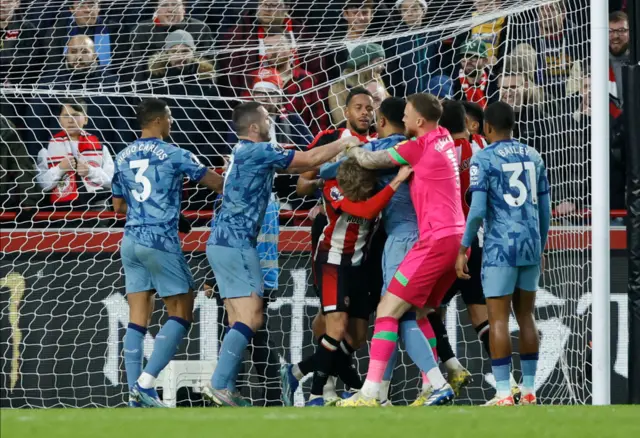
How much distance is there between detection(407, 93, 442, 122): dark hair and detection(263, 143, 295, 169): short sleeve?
2.66 ft

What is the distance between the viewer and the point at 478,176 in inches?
273

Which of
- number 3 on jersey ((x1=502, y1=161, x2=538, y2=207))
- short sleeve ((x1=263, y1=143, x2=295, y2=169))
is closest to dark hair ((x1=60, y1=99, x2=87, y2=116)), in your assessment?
short sleeve ((x1=263, y1=143, x2=295, y2=169))

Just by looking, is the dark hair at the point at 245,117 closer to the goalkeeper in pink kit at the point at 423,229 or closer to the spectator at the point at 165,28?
the goalkeeper in pink kit at the point at 423,229

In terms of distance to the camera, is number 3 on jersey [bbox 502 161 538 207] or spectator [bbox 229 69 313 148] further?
spectator [bbox 229 69 313 148]

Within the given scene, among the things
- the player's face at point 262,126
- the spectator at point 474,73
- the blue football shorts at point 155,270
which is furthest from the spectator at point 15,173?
the spectator at point 474,73

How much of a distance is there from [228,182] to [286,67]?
187 cm

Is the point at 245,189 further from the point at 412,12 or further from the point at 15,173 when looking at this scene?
the point at 15,173

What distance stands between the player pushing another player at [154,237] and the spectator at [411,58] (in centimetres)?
191

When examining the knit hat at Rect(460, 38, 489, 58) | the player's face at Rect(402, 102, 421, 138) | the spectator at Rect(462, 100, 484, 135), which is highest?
the knit hat at Rect(460, 38, 489, 58)

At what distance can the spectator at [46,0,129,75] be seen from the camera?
9.35 metres

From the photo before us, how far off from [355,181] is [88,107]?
10.3 ft

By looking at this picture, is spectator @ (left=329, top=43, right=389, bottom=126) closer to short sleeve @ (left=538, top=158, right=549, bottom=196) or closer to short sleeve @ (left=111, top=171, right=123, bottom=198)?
short sleeve @ (left=538, top=158, right=549, bottom=196)

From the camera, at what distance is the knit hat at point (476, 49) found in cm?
852

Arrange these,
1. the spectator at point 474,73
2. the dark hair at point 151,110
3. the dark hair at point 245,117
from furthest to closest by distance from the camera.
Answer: the spectator at point 474,73, the dark hair at point 151,110, the dark hair at point 245,117
